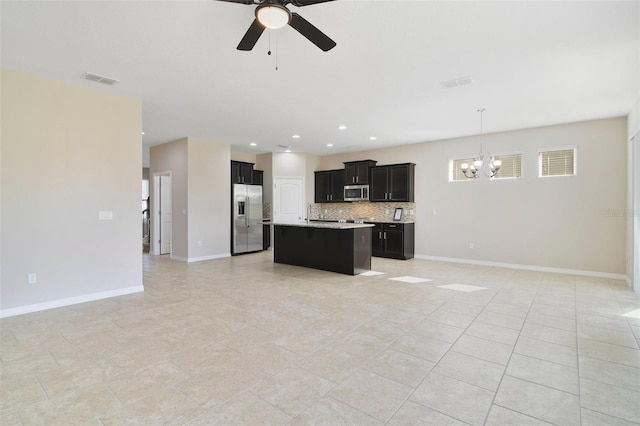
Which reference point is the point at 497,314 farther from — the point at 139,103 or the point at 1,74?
the point at 1,74

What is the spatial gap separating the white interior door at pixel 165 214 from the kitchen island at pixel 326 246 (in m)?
3.55

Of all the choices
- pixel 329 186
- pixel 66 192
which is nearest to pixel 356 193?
pixel 329 186

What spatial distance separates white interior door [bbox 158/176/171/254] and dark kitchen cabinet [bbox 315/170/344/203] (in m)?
4.24

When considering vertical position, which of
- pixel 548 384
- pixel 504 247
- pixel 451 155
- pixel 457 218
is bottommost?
pixel 548 384

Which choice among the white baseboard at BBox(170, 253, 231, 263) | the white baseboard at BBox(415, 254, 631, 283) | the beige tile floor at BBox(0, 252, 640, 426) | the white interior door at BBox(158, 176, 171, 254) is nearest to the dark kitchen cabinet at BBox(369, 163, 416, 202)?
the white baseboard at BBox(415, 254, 631, 283)

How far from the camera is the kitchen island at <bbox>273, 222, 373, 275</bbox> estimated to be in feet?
19.7

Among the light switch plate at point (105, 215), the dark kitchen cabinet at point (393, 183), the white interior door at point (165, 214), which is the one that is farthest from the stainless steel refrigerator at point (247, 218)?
the light switch plate at point (105, 215)

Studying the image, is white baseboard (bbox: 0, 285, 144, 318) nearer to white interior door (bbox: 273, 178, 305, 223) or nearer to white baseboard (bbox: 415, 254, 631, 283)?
white interior door (bbox: 273, 178, 305, 223)

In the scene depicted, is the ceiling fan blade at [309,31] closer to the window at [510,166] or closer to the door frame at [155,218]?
the window at [510,166]

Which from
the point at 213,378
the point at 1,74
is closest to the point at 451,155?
the point at 213,378

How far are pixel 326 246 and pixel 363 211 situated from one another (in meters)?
3.04

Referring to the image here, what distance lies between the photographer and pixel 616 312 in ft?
12.8

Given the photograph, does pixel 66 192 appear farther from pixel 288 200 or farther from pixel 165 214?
pixel 288 200

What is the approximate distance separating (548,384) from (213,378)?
8.22ft
